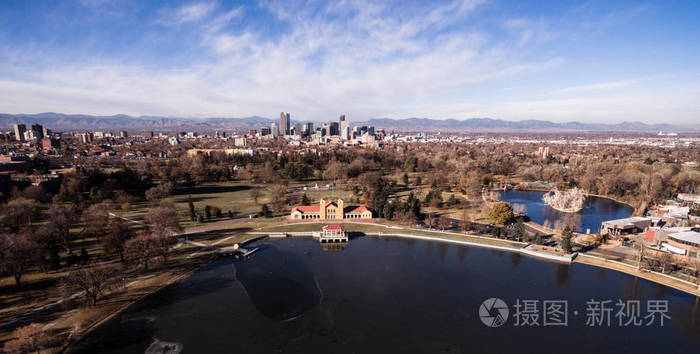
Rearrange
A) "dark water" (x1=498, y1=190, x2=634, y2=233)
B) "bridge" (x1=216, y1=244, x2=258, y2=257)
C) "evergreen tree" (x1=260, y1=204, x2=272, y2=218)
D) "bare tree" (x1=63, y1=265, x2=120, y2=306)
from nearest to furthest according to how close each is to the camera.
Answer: "bare tree" (x1=63, y1=265, x2=120, y2=306)
"bridge" (x1=216, y1=244, x2=258, y2=257)
"dark water" (x1=498, y1=190, x2=634, y2=233)
"evergreen tree" (x1=260, y1=204, x2=272, y2=218)

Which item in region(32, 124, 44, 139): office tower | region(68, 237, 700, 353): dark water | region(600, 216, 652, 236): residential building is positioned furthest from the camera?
region(32, 124, 44, 139): office tower

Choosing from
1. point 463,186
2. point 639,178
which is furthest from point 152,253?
point 639,178

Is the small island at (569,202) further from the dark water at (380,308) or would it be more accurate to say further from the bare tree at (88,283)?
the bare tree at (88,283)

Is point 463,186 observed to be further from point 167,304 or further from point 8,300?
point 8,300

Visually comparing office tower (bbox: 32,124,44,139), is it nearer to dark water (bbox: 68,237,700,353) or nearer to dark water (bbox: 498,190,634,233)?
dark water (bbox: 68,237,700,353)

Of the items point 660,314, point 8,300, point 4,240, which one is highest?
point 4,240

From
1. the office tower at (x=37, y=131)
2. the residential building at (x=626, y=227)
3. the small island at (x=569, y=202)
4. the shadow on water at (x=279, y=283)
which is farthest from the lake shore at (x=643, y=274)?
the office tower at (x=37, y=131)

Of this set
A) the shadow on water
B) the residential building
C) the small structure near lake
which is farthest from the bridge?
the residential building
